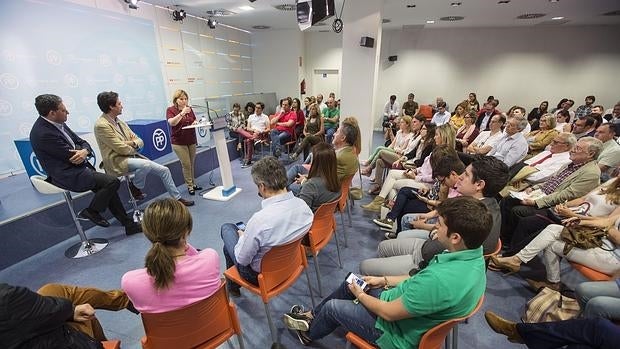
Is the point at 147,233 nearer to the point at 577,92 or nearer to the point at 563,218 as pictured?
the point at 563,218

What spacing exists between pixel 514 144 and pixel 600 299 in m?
2.44

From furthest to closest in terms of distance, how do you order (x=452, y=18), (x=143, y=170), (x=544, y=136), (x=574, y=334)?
(x=452, y=18)
(x=544, y=136)
(x=143, y=170)
(x=574, y=334)

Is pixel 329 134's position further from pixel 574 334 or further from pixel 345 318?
pixel 574 334

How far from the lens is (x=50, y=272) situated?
97.7 inches

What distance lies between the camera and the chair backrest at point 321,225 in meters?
2.05

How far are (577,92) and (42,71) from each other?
12.9 metres

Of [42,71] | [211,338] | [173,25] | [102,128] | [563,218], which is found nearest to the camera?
[211,338]

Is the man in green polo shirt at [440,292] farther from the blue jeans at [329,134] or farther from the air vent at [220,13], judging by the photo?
the air vent at [220,13]

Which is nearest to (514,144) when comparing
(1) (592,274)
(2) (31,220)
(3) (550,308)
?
(1) (592,274)

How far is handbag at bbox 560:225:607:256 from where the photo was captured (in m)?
1.97

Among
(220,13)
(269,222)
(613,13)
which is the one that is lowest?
(269,222)

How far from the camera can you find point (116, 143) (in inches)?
115

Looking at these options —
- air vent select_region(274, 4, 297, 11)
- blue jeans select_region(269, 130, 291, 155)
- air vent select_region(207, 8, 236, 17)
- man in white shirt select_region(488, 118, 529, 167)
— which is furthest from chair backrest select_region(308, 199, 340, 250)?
air vent select_region(207, 8, 236, 17)

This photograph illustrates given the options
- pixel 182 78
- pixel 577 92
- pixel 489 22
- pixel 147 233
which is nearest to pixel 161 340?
pixel 147 233
